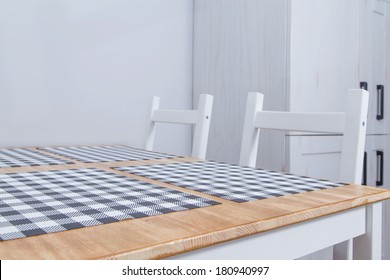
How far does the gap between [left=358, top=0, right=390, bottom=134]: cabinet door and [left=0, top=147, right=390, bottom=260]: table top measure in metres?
1.44

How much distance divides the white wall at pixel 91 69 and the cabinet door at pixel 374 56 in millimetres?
889

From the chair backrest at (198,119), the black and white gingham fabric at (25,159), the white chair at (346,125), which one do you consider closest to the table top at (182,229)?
the white chair at (346,125)

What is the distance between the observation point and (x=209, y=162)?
1237 mm

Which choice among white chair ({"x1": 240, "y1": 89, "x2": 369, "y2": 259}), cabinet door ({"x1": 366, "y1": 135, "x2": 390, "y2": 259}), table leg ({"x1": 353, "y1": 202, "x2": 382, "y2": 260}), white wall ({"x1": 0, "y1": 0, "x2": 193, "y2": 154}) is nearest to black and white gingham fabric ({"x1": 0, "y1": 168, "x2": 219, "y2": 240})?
table leg ({"x1": 353, "y1": 202, "x2": 382, "y2": 260})

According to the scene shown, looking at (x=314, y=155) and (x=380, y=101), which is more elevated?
(x=380, y=101)

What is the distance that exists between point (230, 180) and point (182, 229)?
1.24 feet

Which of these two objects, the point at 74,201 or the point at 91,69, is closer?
the point at 74,201

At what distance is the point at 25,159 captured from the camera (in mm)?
1268

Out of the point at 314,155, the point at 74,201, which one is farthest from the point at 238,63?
the point at 74,201

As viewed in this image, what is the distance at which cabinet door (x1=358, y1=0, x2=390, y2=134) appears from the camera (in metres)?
2.06

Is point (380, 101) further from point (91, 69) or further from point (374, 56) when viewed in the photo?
point (91, 69)

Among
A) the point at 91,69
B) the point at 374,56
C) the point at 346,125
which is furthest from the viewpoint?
the point at 374,56

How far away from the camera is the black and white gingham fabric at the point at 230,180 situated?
791 mm
